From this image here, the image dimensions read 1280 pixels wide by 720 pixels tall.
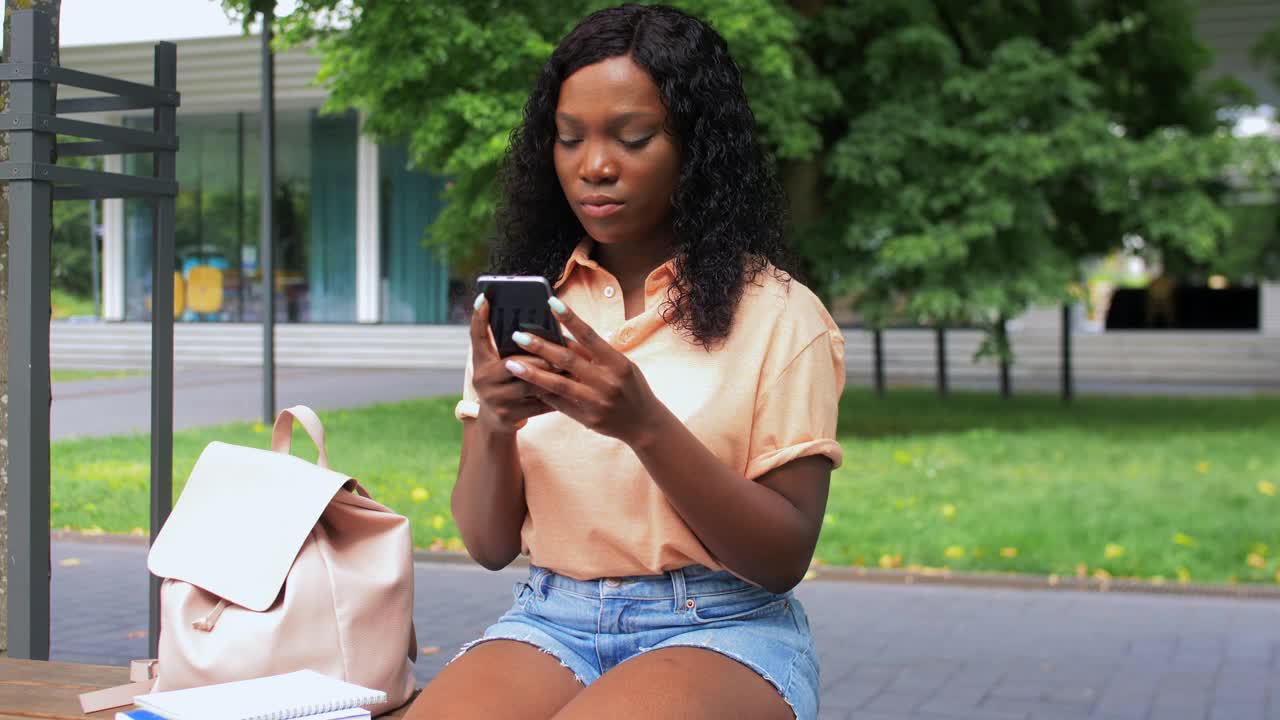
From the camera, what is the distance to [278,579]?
93.4 inches

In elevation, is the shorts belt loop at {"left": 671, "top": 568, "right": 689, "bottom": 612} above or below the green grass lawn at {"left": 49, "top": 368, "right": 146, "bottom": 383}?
above

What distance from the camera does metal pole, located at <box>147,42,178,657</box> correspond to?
11.8 ft

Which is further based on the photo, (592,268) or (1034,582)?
(1034,582)

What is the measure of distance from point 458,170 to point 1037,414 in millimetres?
8013

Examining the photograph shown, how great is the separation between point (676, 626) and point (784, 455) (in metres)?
0.32

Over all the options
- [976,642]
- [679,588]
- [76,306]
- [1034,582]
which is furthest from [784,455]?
[76,306]

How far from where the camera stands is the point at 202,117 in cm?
2959

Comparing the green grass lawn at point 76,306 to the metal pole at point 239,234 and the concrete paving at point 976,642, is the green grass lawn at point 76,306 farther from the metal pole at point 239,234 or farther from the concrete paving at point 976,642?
the concrete paving at point 976,642

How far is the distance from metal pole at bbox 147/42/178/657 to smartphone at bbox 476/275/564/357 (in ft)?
6.17

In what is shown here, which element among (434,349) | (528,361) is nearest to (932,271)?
(528,361)

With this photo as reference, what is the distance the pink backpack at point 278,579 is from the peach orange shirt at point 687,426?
0.28 meters

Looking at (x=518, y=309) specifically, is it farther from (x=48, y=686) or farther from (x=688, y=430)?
(x=48, y=686)

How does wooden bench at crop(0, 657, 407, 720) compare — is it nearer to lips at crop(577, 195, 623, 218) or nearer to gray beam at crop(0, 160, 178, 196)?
lips at crop(577, 195, 623, 218)

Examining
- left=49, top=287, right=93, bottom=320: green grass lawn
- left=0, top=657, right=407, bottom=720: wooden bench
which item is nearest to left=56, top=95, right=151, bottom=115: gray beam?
left=0, top=657, right=407, bottom=720: wooden bench
